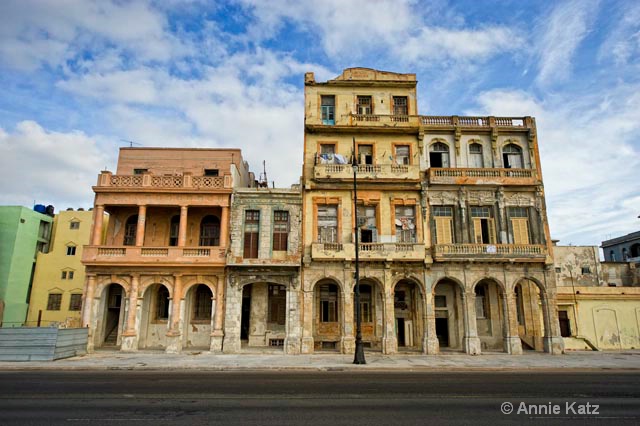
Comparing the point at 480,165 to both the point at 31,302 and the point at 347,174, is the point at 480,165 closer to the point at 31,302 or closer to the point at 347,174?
the point at 347,174

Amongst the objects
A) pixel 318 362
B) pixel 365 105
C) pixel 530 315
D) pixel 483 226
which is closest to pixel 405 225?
pixel 483 226

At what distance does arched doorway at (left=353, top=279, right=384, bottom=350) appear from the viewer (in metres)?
24.7

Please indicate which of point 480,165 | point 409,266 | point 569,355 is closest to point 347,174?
point 409,266

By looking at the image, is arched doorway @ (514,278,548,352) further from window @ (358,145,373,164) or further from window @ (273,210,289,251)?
window @ (273,210,289,251)

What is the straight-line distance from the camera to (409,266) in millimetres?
24141

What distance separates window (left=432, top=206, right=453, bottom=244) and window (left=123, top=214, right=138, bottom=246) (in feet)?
66.6

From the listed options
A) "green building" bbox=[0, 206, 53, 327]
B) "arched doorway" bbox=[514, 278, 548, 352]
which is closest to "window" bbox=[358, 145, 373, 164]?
"arched doorway" bbox=[514, 278, 548, 352]

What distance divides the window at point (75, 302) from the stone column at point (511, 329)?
109 ft

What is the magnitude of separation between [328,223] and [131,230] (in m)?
13.7

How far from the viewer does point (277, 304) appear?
25406mm

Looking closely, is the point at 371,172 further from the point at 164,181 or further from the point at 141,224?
the point at 141,224

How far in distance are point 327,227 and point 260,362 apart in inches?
380
